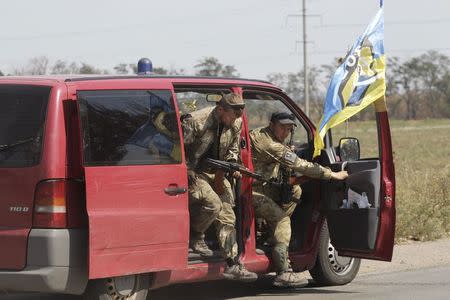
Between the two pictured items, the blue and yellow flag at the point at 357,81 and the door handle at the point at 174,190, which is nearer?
the door handle at the point at 174,190

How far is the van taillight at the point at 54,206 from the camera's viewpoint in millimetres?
6406

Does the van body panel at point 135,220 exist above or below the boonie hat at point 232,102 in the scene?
below

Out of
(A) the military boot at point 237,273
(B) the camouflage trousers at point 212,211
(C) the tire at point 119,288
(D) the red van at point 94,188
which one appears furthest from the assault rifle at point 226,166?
(C) the tire at point 119,288

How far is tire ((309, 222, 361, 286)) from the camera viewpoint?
8.98 m

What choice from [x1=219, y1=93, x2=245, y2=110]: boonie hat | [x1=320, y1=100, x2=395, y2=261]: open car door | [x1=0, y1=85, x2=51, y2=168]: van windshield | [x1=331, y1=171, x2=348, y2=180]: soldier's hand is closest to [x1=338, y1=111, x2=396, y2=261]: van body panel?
[x1=320, y1=100, x2=395, y2=261]: open car door

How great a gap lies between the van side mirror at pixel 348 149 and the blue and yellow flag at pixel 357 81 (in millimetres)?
312

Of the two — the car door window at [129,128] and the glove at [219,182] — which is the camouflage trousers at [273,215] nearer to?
the glove at [219,182]

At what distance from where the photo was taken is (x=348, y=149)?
8742 mm

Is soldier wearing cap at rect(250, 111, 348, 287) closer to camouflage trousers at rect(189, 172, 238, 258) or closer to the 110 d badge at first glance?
camouflage trousers at rect(189, 172, 238, 258)

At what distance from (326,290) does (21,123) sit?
12.5 ft

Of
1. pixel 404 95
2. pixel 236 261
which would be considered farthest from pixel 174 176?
pixel 404 95

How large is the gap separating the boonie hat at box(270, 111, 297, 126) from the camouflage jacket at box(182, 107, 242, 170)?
679 millimetres

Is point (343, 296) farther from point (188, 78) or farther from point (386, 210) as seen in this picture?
point (188, 78)

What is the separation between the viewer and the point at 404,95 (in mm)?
109375
